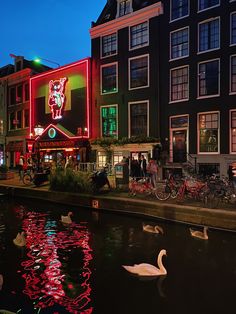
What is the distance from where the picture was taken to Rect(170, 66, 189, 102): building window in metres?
20.8

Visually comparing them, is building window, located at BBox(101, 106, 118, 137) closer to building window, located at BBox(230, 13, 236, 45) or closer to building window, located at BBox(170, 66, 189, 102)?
building window, located at BBox(170, 66, 189, 102)

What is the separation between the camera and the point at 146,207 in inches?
468

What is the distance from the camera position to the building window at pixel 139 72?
22.6 meters

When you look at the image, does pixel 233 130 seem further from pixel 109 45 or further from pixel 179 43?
pixel 109 45

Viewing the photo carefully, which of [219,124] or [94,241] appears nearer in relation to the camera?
[94,241]

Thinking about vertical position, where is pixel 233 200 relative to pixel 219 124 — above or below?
below

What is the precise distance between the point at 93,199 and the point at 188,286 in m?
7.86

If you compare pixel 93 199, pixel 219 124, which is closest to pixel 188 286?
pixel 93 199

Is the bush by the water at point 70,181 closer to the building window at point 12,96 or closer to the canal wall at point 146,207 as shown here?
the canal wall at point 146,207

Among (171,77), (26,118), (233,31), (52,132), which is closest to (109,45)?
(171,77)

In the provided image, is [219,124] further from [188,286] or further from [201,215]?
[188,286]

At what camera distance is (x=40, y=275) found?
6.82 m

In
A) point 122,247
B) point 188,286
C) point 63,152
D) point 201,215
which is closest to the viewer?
point 188,286

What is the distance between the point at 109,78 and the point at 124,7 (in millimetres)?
5094
